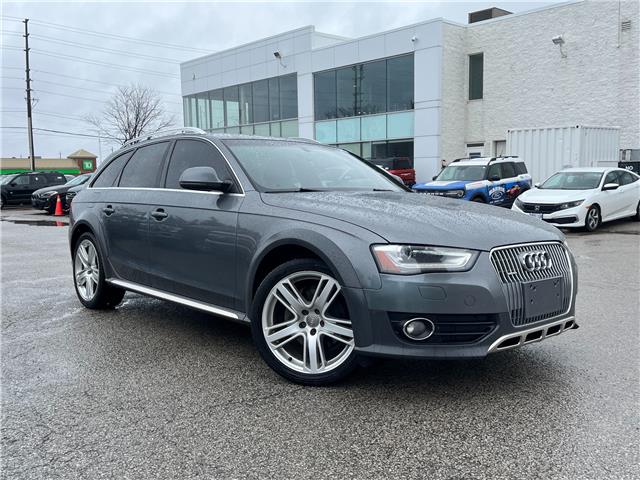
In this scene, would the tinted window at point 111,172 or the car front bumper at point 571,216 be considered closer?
the tinted window at point 111,172

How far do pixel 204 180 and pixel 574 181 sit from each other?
41.2ft

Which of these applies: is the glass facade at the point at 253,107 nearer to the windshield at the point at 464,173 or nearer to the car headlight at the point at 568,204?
the windshield at the point at 464,173

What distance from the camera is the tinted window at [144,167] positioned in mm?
5320

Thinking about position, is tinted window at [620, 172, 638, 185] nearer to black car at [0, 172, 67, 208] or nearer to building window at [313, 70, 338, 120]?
building window at [313, 70, 338, 120]

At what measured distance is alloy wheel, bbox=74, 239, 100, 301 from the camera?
19.7 feet

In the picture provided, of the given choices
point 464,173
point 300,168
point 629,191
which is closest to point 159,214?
point 300,168

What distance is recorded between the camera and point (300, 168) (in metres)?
4.72

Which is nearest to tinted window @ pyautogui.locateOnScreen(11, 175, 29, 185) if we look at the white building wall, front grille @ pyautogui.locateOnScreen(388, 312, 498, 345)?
the white building wall

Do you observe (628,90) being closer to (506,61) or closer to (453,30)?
(506,61)

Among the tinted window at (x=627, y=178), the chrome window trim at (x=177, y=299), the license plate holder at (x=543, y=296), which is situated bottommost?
the chrome window trim at (x=177, y=299)

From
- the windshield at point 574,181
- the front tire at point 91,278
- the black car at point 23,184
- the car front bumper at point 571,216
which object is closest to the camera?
the front tire at point 91,278

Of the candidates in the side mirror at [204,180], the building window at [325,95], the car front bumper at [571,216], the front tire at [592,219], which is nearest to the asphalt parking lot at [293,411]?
the side mirror at [204,180]

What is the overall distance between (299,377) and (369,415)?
59 cm

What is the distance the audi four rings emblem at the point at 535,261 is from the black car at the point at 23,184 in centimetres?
2906
